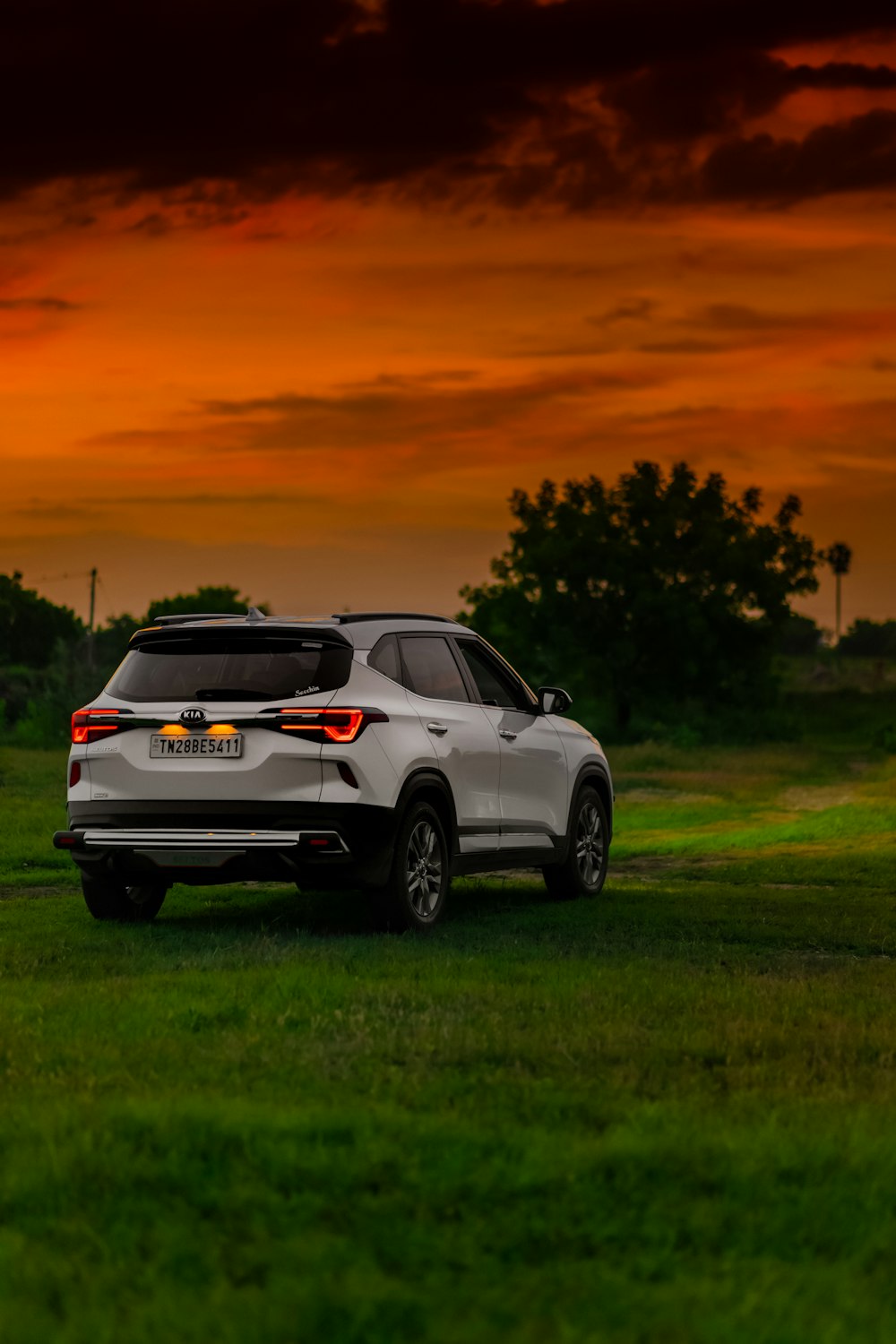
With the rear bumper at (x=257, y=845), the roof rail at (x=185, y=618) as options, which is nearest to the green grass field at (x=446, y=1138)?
the rear bumper at (x=257, y=845)

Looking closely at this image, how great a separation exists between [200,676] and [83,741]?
0.86 meters

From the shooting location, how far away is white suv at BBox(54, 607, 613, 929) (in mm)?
10773

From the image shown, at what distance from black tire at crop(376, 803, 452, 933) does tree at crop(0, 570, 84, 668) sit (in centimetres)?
9993

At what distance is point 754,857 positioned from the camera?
18.7 metres

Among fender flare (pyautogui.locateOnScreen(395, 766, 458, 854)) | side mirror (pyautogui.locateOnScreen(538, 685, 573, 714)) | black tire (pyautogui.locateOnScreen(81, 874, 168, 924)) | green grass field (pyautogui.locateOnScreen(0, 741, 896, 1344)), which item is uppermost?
side mirror (pyautogui.locateOnScreen(538, 685, 573, 714))

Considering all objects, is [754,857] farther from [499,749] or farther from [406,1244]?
[406,1244]

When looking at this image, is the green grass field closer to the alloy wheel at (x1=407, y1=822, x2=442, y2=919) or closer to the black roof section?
the alloy wheel at (x1=407, y1=822, x2=442, y2=919)

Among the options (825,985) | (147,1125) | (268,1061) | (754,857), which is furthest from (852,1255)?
(754,857)

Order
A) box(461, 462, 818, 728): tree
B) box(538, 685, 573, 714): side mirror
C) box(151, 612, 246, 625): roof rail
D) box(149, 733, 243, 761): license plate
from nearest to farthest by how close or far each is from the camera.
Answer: box(149, 733, 243, 761): license plate < box(151, 612, 246, 625): roof rail < box(538, 685, 573, 714): side mirror < box(461, 462, 818, 728): tree

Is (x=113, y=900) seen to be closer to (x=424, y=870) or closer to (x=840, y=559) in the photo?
(x=424, y=870)

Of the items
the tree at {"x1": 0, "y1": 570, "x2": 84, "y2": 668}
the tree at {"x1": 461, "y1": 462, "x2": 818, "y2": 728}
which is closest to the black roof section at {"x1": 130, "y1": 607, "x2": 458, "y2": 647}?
the tree at {"x1": 461, "y1": 462, "x2": 818, "y2": 728}

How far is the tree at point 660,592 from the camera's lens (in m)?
62.0

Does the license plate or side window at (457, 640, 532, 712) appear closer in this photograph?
the license plate

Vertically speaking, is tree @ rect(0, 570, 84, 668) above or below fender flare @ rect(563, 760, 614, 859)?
above
